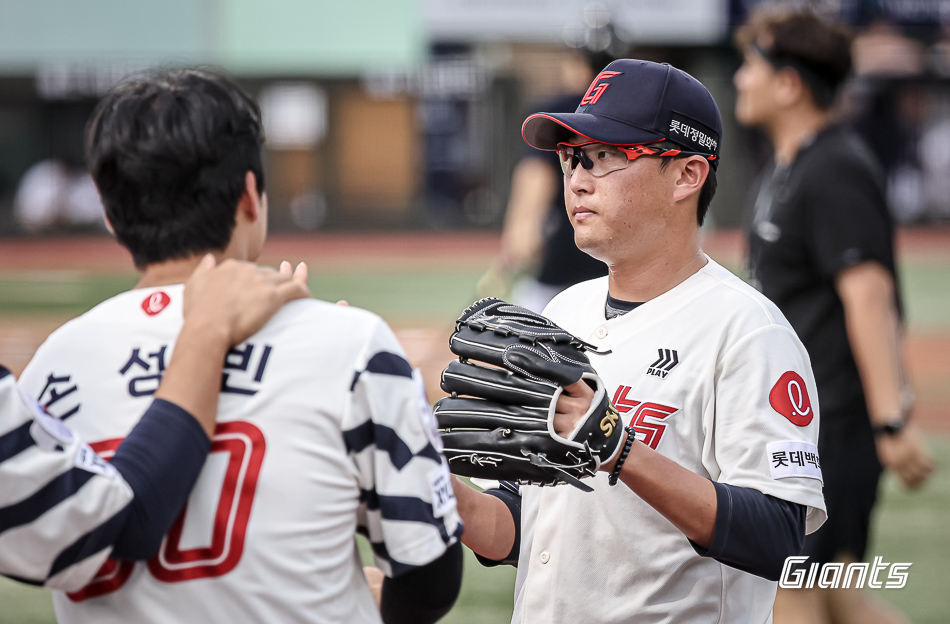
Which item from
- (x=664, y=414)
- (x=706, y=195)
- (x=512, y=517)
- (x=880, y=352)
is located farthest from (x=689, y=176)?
(x=880, y=352)

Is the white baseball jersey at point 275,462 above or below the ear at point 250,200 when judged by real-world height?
below

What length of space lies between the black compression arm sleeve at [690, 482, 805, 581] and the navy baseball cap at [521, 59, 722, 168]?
766 millimetres

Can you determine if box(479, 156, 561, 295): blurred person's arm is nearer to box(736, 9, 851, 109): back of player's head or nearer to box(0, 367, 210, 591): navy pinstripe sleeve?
box(736, 9, 851, 109): back of player's head

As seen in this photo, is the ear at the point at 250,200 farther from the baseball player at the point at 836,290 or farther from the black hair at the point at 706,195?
the baseball player at the point at 836,290

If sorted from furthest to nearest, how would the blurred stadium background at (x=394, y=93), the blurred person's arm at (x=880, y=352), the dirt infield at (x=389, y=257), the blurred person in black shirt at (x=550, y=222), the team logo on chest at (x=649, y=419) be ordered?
the blurred stadium background at (x=394, y=93)
the dirt infield at (x=389, y=257)
the blurred person in black shirt at (x=550, y=222)
the blurred person's arm at (x=880, y=352)
the team logo on chest at (x=649, y=419)

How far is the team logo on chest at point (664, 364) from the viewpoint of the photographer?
2.22 meters

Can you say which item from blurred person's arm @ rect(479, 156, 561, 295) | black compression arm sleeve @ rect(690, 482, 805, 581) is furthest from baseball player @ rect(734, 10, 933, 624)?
blurred person's arm @ rect(479, 156, 561, 295)

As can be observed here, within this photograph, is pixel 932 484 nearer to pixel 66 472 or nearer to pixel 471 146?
pixel 66 472

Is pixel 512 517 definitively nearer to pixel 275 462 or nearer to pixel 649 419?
pixel 649 419

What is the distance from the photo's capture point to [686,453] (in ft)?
7.14

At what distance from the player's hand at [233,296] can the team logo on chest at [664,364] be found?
2.82 ft

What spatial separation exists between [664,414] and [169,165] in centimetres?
111

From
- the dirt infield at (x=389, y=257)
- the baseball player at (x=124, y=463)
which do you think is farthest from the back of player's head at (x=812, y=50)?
the dirt infield at (x=389, y=257)

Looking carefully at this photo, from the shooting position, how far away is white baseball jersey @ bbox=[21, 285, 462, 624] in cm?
162
